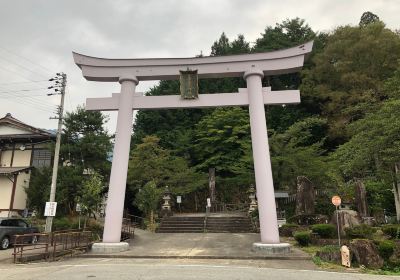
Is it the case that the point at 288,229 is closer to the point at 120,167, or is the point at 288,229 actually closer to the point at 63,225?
the point at 120,167

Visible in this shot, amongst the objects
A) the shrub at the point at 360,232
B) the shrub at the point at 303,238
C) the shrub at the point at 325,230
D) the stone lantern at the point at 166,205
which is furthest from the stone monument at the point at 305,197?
the stone lantern at the point at 166,205

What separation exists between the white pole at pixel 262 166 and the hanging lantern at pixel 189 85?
240cm

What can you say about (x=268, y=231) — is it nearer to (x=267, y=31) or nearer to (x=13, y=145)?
(x=13, y=145)

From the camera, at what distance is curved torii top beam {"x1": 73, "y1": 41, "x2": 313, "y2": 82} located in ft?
52.3

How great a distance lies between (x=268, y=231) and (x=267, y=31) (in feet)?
120

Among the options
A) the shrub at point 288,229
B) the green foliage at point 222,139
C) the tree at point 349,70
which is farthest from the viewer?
the green foliage at point 222,139

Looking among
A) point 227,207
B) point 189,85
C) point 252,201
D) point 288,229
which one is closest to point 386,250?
point 288,229

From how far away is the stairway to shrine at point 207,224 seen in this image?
23.4 metres

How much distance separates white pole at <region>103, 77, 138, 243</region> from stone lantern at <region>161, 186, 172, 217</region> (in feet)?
→ 42.4

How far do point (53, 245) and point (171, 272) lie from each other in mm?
6989

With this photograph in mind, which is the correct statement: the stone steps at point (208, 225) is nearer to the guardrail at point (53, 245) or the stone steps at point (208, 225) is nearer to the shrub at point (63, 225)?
the shrub at point (63, 225)

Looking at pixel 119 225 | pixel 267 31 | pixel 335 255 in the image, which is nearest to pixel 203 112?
pixel 267 31

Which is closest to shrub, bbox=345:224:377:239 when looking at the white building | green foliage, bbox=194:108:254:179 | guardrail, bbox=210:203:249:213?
guardrail, bbox=210:203:249:213

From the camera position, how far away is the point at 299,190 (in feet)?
68.7
